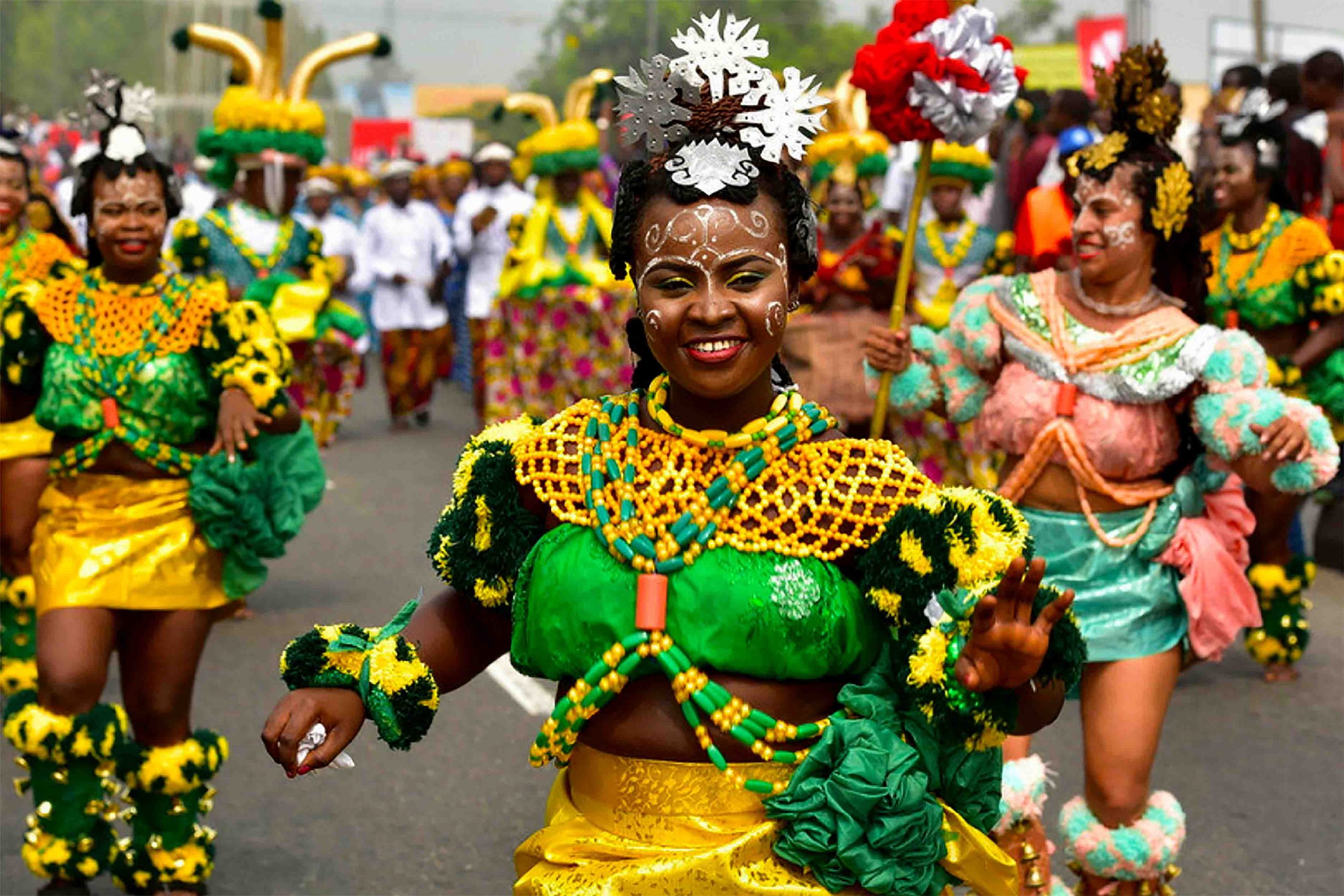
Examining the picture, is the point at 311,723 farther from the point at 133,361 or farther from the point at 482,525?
the point at 133,361

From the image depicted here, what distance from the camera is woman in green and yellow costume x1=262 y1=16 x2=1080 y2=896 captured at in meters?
3.25

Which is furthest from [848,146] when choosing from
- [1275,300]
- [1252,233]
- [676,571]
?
[676,571]

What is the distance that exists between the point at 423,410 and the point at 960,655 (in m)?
15.2

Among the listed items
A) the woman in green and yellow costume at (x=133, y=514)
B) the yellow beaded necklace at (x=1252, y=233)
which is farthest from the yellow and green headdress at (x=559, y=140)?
the woman in green and yellow costume at (x=133, y=514)

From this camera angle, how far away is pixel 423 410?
59.3ft

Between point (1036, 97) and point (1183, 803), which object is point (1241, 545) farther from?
point (1036, 97)

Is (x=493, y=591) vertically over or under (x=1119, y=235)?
under

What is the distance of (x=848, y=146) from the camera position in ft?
40.4

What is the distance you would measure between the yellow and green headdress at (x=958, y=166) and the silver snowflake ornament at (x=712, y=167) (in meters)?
8.72

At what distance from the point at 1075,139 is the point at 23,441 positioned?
22.6 ft

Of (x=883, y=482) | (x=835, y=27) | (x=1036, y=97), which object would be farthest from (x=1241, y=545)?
(x=835, y=27)

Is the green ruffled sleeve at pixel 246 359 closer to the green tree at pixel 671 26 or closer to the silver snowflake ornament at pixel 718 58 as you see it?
the silver snowflake ornament at pixel 718 58

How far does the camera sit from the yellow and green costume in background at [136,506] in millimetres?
5574

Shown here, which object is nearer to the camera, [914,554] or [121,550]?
[914,554]
